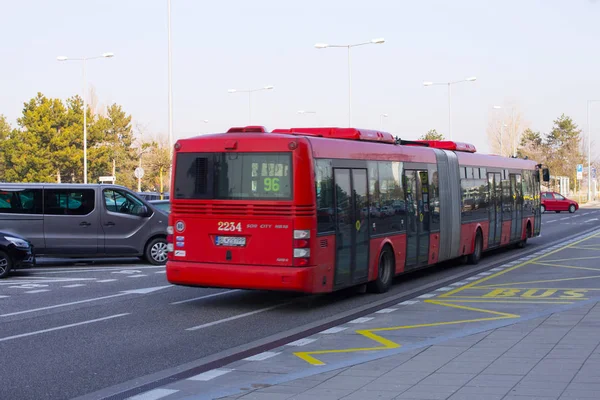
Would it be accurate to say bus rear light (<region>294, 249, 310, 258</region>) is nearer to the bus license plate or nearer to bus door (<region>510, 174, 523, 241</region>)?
the bus license plate

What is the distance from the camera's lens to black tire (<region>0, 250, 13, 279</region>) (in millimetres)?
18828

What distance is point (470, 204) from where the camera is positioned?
71.4 ft

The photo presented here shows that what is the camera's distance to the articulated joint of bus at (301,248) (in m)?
13.1

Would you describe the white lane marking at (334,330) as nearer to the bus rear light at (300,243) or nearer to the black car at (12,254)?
the bus rear light at (300,243)

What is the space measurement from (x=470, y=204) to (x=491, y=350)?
12.4m

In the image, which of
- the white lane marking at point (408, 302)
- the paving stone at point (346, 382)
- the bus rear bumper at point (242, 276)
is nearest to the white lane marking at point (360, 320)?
the bus rear bumper at point (242, 276)

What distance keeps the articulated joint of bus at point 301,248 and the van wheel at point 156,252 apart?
945 centimetres

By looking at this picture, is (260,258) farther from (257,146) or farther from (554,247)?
(554,247)

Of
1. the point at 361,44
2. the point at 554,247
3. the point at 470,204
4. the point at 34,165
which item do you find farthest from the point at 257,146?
the point at 34,165

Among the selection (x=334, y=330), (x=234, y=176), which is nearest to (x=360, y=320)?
(x=334, y=330)

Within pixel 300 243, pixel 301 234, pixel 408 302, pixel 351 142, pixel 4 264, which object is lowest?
pixel 408 302

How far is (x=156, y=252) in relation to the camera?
22.0 m

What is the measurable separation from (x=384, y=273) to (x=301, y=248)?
11.0 ft

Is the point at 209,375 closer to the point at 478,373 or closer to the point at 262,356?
the point at 262,356
